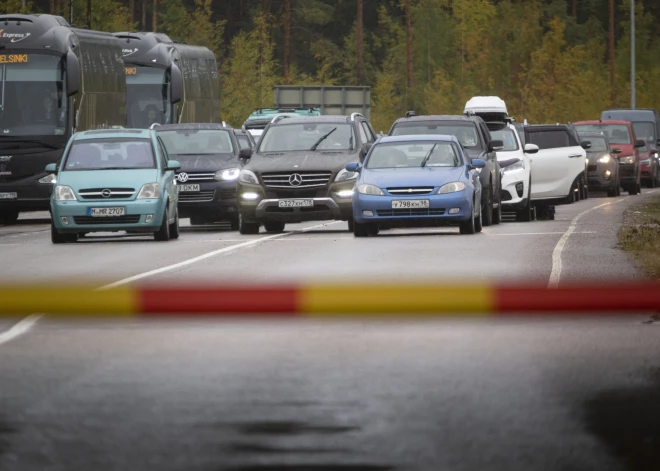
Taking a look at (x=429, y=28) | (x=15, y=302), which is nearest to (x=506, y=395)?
(x=15, y=302)

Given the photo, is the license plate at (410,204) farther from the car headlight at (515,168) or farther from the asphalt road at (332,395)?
the asphalt road at (332,395)

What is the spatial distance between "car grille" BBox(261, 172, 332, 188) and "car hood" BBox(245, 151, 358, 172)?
0.25 ft

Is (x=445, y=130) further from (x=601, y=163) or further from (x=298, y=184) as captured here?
(x=601, y=163)

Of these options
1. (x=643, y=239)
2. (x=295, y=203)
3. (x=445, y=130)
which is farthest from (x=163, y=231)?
(x=643, y=239)

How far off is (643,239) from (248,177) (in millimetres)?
7137

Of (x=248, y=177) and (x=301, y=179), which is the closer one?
(x=301, y=179)

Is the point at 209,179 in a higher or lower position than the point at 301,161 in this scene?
lower

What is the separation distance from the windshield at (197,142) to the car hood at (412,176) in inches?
236

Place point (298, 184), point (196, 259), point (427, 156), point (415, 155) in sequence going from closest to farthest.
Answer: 1. point (196, 259)
2. point (427, 156)
3. point (415, 155)
4. point (298, 184)

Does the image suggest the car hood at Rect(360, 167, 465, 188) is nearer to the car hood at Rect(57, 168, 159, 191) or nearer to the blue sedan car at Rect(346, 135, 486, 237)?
the blue sedan car at Rect(346, 135, 486, 237)

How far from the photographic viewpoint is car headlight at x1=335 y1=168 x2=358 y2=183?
29.2m

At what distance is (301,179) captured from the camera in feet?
95.9

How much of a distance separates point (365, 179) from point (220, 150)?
20.9ft

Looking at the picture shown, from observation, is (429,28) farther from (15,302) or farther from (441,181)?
(15,302)
